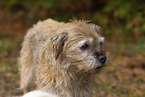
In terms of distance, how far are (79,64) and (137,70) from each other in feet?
14.2

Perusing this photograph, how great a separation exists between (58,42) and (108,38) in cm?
531

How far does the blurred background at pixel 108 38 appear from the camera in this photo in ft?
20.8

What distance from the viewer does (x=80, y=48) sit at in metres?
3.88

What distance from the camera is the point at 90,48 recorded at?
12.7 feet

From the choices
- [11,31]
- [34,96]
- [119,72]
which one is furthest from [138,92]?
[11,31]

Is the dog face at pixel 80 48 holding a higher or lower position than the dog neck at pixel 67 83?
higher

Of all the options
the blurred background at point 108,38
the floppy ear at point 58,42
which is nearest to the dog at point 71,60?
the floppy ear at point 58,42

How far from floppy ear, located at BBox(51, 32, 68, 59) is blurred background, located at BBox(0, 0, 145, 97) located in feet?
3.02

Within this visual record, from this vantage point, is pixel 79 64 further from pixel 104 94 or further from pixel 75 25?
pixel 104 94

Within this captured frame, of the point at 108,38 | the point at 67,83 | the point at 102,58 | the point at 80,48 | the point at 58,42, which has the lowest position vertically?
the point at 67,83

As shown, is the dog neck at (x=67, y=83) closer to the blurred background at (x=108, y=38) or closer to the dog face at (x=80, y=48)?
the dog face at (x=80, y=48)

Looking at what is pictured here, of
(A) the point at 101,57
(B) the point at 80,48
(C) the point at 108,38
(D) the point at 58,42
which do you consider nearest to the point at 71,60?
(B) the point at 80,48

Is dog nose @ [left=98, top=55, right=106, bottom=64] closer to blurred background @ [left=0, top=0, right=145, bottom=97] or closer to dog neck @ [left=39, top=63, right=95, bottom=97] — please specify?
dog neck @ [left=39, top=63, right=95, bottom=97]

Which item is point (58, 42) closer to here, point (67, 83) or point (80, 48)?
point (80, 48)
